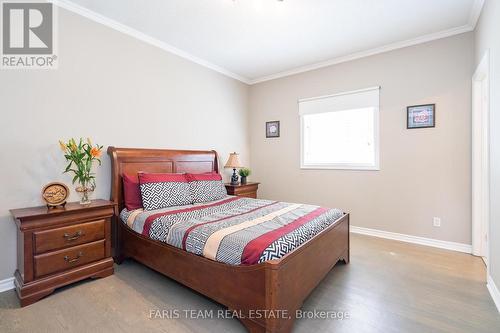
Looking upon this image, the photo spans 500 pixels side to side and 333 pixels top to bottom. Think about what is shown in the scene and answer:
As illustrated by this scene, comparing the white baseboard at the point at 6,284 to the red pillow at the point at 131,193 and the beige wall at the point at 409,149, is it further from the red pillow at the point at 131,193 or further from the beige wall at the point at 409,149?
the beige wall at the point at 409,149

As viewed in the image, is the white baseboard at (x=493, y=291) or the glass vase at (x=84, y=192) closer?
the white baseboard at (x=493, y=291)

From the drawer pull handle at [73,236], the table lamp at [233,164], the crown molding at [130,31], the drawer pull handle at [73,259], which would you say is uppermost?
the crown molding at [130,31]

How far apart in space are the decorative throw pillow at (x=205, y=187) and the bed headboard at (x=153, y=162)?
363mm

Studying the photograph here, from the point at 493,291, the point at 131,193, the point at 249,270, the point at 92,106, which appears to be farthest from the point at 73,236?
the point at 493,291

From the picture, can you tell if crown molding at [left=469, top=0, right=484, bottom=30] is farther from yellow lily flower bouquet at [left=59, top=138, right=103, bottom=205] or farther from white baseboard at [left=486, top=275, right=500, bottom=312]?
yellow lily flower bouquet at [left=59, top=138, right=103, bottom=205]

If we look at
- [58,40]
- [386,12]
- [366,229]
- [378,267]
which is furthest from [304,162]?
[58,40]

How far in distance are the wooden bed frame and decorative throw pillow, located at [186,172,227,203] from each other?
28.5 inches

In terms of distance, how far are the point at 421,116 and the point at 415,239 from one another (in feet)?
5.49

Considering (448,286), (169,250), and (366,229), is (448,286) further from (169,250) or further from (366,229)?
(169,250)

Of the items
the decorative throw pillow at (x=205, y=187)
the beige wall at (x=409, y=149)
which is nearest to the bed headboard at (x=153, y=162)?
the decorative throw pillow at (x=205, y=187)

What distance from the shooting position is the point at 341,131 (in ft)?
13.1

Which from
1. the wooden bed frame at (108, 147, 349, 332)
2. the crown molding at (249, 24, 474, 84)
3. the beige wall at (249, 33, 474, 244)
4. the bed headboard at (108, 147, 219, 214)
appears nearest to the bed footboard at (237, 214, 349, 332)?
the wooden bed frame at (108, 147, 349, 332)

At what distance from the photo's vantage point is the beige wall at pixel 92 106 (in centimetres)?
222

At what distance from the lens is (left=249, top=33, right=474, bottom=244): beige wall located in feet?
9.81
